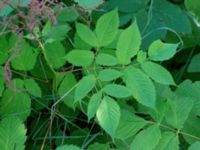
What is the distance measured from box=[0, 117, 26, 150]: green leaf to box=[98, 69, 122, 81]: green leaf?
11.7 inches

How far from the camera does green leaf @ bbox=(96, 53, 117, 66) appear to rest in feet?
3.70

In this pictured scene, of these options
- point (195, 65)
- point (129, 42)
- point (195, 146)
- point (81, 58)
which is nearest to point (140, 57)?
point (129, 42)

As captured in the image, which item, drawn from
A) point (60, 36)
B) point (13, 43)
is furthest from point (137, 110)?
point (13, 43)

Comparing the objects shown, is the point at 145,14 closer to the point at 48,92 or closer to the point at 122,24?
the point at 122,24

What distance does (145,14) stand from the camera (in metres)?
1.54

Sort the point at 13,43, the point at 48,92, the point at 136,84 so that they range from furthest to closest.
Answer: the point at 48,92 → the point at 13,43 → the point at 136,84

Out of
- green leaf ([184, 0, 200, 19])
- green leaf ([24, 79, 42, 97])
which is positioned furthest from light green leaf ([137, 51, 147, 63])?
green leaf ([184, 0, 200, 19])

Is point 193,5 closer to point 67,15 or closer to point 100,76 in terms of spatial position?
point 67,15

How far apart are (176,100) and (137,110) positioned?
241 mm

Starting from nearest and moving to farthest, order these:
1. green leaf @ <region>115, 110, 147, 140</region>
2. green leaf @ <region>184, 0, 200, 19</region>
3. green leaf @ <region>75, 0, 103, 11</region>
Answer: green leaf @ <region>115, 110, 147, 140</region>
green leaf @ <region>75, 0, 103, 11</region>
green leaf @ <region>184, 0, 200, 19</region>

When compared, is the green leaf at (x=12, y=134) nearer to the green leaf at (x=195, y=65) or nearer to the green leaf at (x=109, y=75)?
the green leaf at (x=109, y=75)

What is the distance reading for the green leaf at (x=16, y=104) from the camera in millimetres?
1354

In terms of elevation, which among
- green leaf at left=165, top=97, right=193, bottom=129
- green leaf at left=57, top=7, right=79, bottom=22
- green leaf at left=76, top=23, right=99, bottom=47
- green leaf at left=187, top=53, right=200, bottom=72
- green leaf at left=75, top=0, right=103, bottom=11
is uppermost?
green leaf at left=75, top=0, right=103, bottom=11

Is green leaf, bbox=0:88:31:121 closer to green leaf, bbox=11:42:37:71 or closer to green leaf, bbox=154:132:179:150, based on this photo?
green leaf, bbox=11:42:37:71
